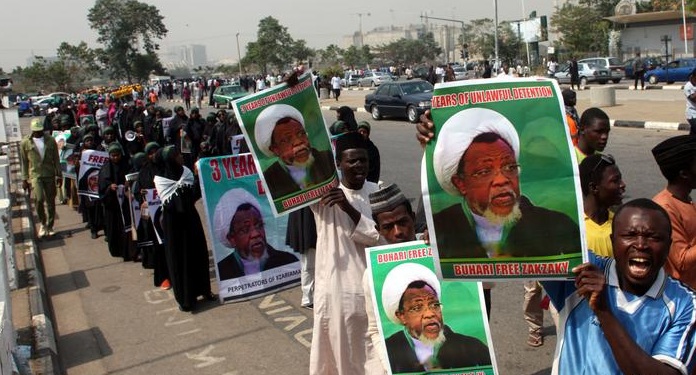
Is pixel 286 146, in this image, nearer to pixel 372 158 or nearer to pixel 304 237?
pixel 304 237

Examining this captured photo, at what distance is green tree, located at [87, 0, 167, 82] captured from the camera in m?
78.1

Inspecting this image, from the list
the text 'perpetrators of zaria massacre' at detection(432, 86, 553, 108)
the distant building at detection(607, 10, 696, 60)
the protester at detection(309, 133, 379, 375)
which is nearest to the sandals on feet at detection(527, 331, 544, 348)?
the protester at detection(309, 133, 379, 375)

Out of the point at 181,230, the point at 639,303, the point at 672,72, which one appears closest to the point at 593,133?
the point at 639,303

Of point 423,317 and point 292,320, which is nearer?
point 423,317

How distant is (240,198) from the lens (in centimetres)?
674

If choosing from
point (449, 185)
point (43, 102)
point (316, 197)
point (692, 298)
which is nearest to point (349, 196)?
point (316, 197)

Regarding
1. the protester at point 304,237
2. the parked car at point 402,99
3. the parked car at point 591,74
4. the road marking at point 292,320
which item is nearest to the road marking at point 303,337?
the road marking at point 292,320

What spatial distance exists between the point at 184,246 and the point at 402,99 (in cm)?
1645

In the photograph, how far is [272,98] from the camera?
3.53 m

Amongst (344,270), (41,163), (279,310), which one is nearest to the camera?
(344,270)

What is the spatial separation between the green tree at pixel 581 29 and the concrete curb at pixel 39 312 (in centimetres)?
5144

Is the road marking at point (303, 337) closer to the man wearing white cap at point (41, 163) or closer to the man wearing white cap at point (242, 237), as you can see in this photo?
the man wearing white cap at point (242, 237)

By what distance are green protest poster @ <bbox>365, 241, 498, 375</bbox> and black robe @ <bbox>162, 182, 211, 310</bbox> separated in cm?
382

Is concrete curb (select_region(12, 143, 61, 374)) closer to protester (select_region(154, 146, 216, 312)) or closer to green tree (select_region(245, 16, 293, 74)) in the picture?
protester (select_region(154, 146, 216, 312))
